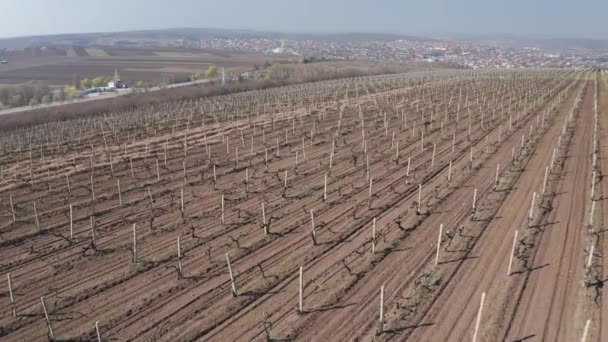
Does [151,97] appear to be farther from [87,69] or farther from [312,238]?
[87,69]

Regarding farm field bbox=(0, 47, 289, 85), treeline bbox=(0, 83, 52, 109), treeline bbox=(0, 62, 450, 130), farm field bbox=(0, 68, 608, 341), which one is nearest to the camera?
farm field bbox=(0, 68, 608, 341)

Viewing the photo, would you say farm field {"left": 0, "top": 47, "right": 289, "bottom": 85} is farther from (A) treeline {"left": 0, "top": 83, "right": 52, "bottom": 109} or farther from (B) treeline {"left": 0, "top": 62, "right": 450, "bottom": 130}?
(A) treeline {"left": 0, "top": 83, "right": 52, "bottom": 109}

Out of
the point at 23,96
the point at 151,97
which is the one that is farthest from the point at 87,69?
the point at 151,97

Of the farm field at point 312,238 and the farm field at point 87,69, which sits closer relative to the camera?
the farm field at point 312,238

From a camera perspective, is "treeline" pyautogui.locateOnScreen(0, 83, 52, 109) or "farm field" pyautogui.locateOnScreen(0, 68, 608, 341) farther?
"treeline" pyautogui.locateOnScreen(0, 83, 52, 109)

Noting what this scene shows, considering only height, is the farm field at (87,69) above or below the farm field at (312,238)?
above

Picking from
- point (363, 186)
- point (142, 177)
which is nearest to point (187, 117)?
point (142, 177)

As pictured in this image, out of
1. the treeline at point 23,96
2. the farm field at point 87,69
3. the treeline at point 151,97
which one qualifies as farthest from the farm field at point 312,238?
the farm field at point 87,69

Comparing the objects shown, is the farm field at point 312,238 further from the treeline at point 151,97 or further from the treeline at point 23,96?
the treeline at point 23,96

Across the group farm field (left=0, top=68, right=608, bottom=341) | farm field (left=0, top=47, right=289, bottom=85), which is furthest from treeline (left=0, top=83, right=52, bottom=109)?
farm field (left=0, top=68, right=608, bottom=341)
